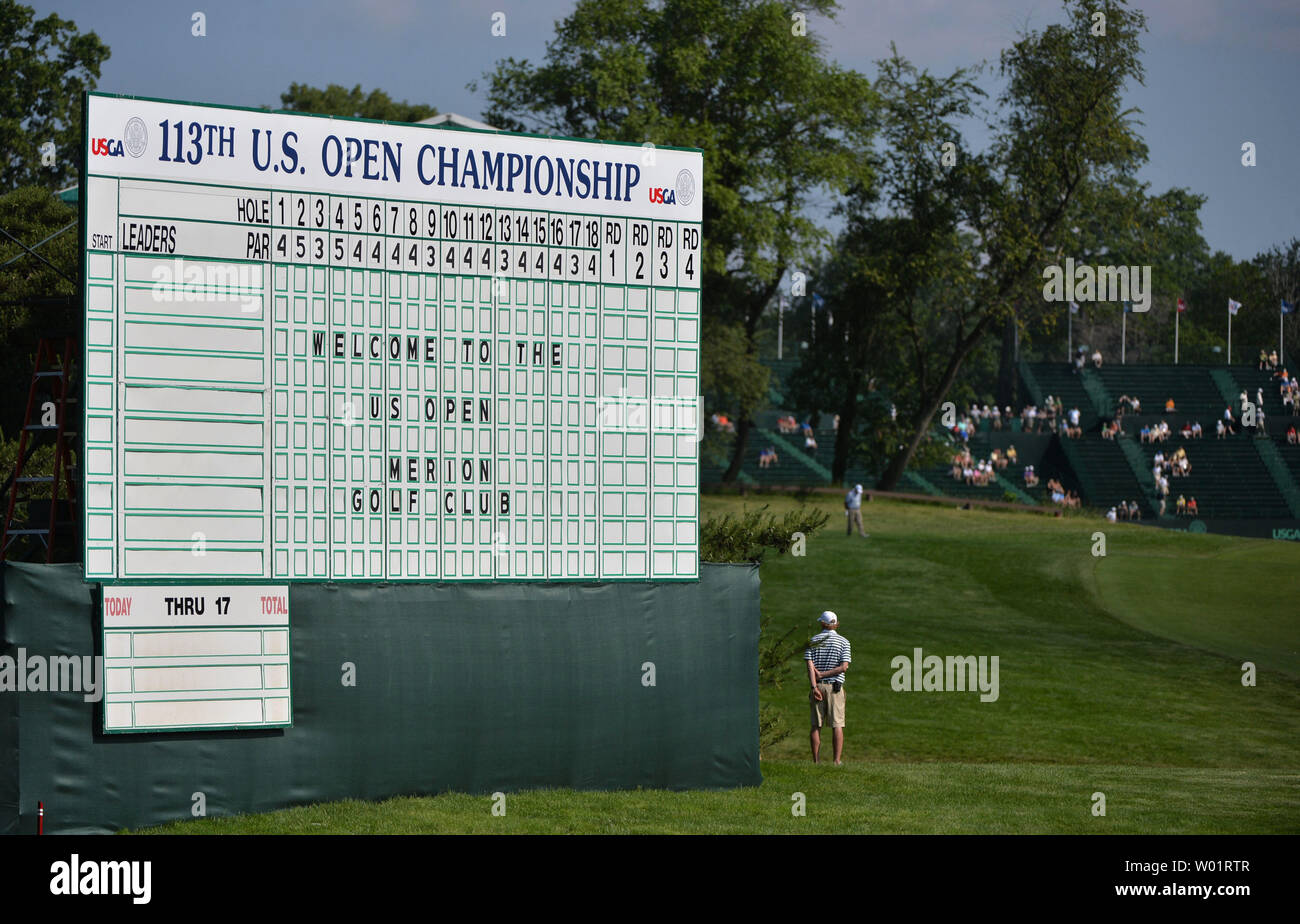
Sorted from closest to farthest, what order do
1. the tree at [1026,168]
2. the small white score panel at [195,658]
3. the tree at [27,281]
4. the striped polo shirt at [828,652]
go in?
the small white score panel at [195,658] < the striped polo shirt at [828,652] < the tree at [27,281] < the tree at [1026,168]

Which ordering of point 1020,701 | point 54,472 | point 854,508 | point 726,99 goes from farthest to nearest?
point 726,99 → point 854,508 → point 1020,701 → point 54,472

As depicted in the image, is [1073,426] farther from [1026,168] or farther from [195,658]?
[195,658]

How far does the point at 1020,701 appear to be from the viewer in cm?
2861

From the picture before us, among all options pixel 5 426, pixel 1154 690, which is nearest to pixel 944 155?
pixel 1154 690

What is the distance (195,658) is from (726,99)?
46.0 metres

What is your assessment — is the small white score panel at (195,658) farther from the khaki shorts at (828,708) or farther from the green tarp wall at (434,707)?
the khaki shorts at (828,708)

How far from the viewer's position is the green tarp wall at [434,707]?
1312cm

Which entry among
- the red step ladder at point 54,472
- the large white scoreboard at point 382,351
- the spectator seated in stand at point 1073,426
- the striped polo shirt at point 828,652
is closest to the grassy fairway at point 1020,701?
the striped polo shirt at point 828,652

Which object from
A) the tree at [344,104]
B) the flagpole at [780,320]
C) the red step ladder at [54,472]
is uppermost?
the tree at [344,104]

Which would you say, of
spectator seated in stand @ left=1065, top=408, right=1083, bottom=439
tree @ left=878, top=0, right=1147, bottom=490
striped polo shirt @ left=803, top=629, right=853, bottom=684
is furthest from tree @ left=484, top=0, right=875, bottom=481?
striped polo shirt @ left=803, top=629, right=853, bottom=684

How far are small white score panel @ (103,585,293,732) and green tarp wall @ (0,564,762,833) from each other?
0.53ft

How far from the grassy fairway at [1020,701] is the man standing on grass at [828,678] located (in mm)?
812

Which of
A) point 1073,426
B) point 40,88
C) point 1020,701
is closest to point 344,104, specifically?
point 40,88

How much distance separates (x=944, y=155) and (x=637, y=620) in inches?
1916
